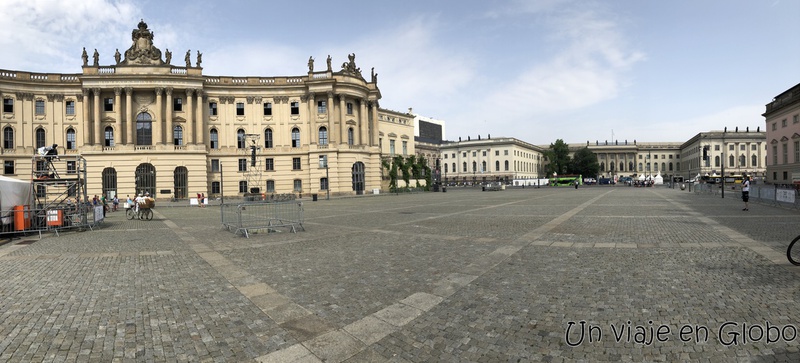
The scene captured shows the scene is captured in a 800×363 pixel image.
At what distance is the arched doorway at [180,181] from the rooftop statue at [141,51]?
1346 cm

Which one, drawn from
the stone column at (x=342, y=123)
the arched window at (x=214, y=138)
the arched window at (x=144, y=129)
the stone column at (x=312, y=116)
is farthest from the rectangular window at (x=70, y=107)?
the stone column at (x=342, y=123)

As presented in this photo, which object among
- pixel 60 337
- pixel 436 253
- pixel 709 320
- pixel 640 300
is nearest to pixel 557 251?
pixel 436 253

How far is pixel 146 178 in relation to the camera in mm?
44531

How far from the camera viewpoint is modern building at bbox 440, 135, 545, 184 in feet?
379

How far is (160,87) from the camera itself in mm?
44625

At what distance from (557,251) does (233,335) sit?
742cm

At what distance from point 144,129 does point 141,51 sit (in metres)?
9.42

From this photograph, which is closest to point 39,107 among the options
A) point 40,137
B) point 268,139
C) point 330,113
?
point 40,137

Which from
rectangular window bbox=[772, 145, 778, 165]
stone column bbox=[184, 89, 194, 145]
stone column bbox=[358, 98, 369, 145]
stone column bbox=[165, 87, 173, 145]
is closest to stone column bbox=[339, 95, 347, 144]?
stone column bbox=[358, 98, 369, 145]

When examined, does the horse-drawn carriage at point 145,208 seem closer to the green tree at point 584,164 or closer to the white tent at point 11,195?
the white tent at point 11,195

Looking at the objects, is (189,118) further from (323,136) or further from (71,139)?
(323,136)

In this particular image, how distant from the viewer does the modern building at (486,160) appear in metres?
116

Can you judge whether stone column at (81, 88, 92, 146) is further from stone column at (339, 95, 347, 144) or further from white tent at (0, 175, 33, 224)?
white tent at (0, 175, 33, 224)

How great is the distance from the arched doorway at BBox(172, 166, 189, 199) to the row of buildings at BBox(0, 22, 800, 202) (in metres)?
0.12
